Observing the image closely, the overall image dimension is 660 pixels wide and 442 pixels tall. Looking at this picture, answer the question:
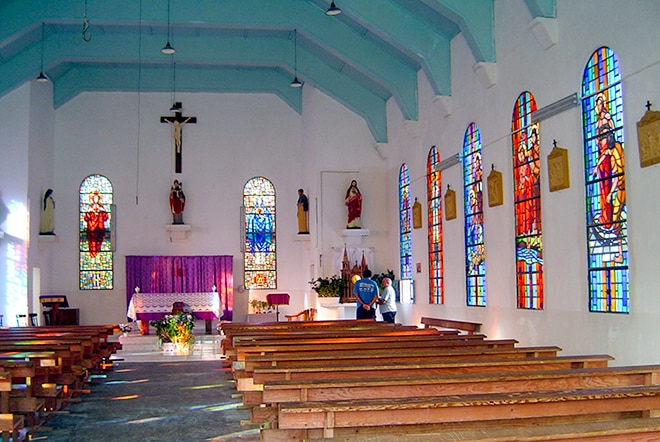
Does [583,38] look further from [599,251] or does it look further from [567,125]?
[599,251]

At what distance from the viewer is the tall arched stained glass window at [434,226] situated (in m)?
15.8

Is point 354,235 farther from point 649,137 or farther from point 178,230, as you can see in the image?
point 649,137

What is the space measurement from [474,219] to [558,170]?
3.63 metres

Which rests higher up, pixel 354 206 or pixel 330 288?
pixel 354 206

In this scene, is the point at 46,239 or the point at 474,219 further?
the point at 46,239

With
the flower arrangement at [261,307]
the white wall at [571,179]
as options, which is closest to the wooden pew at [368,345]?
the white wall at [571,179]

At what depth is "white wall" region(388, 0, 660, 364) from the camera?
8453mm

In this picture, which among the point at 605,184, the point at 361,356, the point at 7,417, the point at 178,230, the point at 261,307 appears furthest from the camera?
the point at 261,307

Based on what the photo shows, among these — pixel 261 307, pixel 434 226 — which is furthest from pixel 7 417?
pixel 261 307

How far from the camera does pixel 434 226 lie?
53.0ft

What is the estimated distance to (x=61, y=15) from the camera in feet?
53.4

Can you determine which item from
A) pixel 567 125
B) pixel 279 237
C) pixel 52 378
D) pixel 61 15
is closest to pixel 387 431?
pixel 52 378

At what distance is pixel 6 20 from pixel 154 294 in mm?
7404

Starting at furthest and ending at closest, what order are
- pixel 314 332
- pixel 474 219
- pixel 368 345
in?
pixel 474 219 < pixel 314 332 < pixel 368 345
